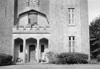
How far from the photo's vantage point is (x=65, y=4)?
2173cm

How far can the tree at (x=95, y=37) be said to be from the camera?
2848 cm

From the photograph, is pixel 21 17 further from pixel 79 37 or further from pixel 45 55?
pixel 79 37

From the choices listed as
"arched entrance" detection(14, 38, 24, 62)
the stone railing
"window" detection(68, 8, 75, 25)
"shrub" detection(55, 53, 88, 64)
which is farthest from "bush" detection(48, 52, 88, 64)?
"arched entrance" detection(14, 38, 24, 62)

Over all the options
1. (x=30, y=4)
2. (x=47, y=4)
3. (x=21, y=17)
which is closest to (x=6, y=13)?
(x=21, y=17)

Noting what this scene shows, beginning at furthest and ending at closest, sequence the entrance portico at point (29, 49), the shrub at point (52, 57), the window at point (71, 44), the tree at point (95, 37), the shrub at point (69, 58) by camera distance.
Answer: the tree at point (95, 37), the entrance portico at point (29, 49), the window at point (71, 44), the shrub at point (52, 57), the shrub at point (69, 58)

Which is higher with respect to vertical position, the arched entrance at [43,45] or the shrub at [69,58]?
the arched entrance at [43,45]

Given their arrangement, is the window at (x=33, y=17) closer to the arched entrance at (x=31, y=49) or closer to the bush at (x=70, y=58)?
the arched entrance at (x=31, y=49)

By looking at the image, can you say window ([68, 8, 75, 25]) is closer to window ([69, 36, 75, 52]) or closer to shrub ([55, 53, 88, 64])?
window ([69, 36, 75, 52])

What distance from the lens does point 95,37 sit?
95.4 feet

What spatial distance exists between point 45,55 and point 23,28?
5.49m

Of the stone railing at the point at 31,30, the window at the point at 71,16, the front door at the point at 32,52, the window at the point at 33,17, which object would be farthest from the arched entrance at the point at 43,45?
the window at the point at 71,16

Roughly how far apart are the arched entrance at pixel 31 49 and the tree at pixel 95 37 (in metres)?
12.7

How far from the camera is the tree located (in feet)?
93.4

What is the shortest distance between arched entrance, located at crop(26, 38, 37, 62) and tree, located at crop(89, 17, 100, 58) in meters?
12.7
